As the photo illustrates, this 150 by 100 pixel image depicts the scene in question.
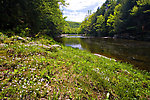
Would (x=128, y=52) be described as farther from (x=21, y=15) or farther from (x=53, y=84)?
(x=21, y=15)

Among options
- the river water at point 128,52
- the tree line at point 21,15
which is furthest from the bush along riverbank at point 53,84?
the river water at point 128,52

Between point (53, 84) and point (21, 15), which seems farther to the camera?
point (21, 15)

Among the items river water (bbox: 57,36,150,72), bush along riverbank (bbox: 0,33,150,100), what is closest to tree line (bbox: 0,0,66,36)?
bush along riverbank (bbox: 0,33,150,100)

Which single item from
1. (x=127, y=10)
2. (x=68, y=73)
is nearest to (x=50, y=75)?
(x=68, y=73)

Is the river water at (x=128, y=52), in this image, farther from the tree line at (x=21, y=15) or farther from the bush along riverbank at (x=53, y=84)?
the tree line at (x=21, y=15)

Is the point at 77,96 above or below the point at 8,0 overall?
below

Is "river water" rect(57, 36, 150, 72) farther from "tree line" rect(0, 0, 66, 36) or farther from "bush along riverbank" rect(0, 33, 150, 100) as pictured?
"tree line" rect(0, 0, 66, 36)

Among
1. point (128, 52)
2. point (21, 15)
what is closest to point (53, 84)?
point (21, 15)

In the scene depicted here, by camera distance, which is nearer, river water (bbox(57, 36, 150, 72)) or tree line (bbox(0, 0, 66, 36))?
tree line (bbox(0, 0, 66, 36))

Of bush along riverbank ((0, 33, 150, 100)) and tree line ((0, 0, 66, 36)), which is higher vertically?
tree line ((0, 0, 66, 36))

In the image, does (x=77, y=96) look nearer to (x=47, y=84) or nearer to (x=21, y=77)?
(x=47, y=84)

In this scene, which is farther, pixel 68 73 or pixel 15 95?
pixel 68 73

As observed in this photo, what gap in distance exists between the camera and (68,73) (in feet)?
15.1

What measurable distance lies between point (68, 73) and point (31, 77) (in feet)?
6.21
